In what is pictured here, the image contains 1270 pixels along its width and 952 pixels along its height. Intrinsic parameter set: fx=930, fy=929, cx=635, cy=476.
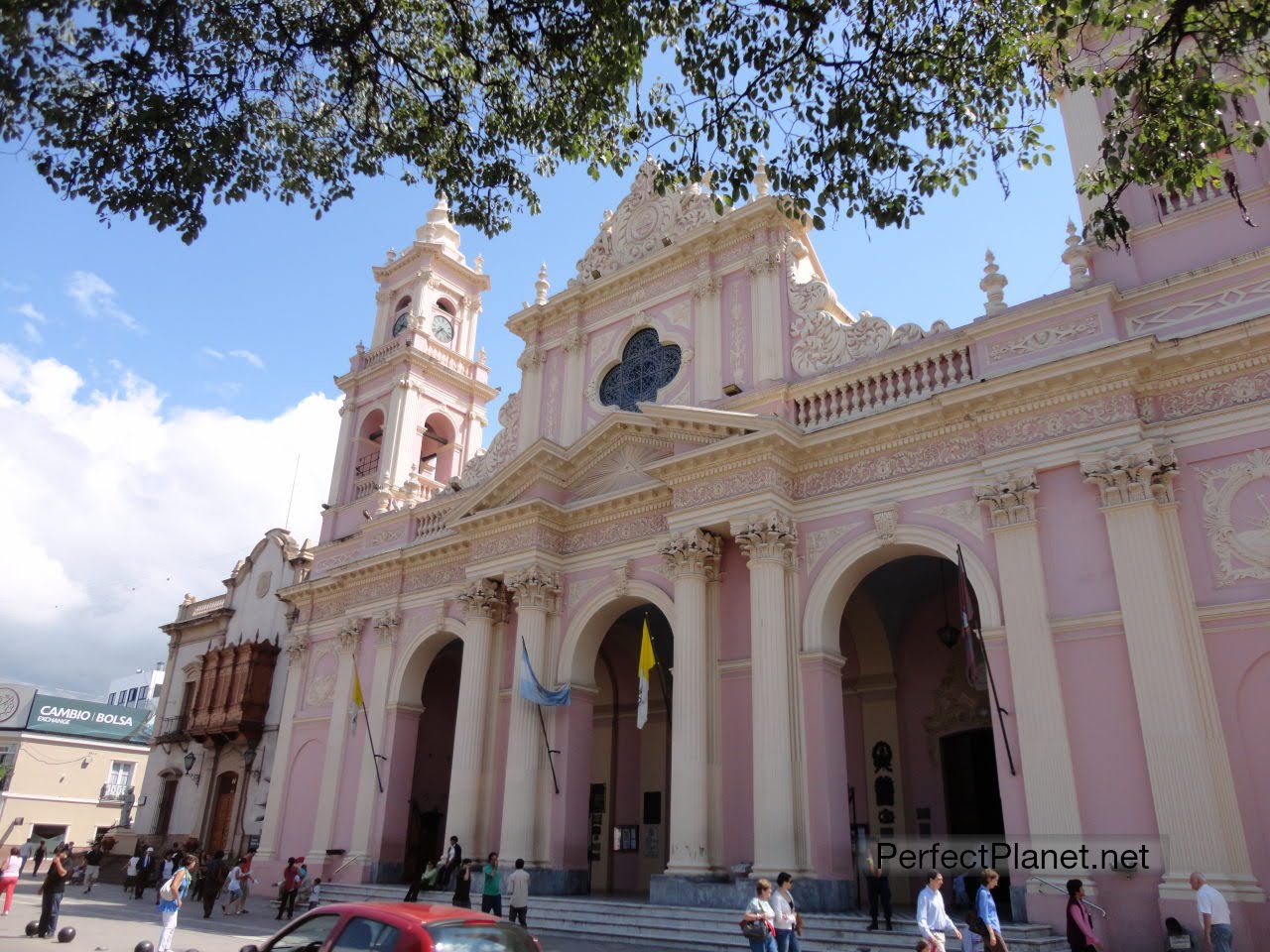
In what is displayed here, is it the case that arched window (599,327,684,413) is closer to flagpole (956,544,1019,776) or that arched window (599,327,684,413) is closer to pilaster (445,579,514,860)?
pilaster (445,579,514,860)

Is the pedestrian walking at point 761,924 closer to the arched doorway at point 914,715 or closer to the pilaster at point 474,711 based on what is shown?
the arched doorway at point 914,715

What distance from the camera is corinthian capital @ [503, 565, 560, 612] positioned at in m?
17.5

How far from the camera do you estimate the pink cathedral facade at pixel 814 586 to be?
1155cm

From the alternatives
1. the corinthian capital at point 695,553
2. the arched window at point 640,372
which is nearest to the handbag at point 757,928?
the corinthian capital at point 695,553

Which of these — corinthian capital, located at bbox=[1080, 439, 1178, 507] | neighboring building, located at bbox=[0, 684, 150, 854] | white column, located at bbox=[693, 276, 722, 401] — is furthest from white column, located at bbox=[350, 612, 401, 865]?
neighboring building, located at bbox=[0, 684, 150, 854]

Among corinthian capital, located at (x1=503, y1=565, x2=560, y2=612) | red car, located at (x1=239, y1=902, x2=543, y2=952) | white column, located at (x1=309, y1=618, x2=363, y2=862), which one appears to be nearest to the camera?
red car, located at (x1=239, y1=902, x2=543, y2=952)

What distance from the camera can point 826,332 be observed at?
16641 mm

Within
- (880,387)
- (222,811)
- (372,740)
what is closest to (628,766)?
(372,740)

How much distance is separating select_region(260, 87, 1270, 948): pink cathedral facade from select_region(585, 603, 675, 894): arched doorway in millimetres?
69

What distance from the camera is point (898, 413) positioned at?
46.9ft

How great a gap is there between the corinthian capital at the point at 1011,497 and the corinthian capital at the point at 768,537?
3020mm

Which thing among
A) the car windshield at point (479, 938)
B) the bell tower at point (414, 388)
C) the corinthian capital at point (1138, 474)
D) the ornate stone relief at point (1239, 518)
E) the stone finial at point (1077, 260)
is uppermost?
the bell tower at point (414, 388)

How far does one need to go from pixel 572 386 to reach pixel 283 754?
37.2 feet

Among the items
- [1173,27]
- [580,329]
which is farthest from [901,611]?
[1173,27]
